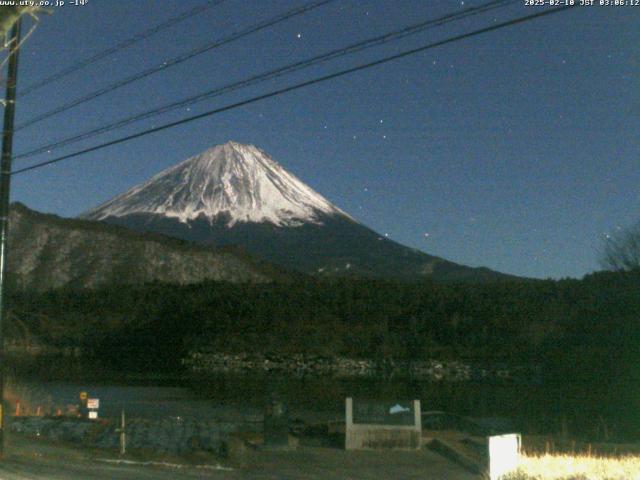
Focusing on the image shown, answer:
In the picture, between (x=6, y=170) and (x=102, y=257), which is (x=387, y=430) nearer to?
(x=6, y=170)

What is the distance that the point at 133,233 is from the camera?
144375 millimetres

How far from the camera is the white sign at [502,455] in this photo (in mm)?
13117

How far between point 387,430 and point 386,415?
29cm

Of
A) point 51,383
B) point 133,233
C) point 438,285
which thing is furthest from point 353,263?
point 51,383

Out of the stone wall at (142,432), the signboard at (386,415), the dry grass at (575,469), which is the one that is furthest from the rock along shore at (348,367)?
the dry grass at (575,469)

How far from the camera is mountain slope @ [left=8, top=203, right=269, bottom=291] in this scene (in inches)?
5207

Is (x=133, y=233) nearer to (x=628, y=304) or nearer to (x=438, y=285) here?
(x=438, y=285)

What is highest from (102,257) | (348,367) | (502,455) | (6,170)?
(102,257)

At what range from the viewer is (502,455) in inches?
529

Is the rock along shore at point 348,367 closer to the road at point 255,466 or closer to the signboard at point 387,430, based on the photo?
the signboard at point 387,430

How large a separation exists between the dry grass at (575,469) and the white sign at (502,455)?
0.13 m

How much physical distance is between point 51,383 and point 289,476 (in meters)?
36.2

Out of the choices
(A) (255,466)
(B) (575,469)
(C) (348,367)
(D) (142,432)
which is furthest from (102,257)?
(B) (575,469)

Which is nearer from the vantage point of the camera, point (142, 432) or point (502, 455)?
point (502, 455)
